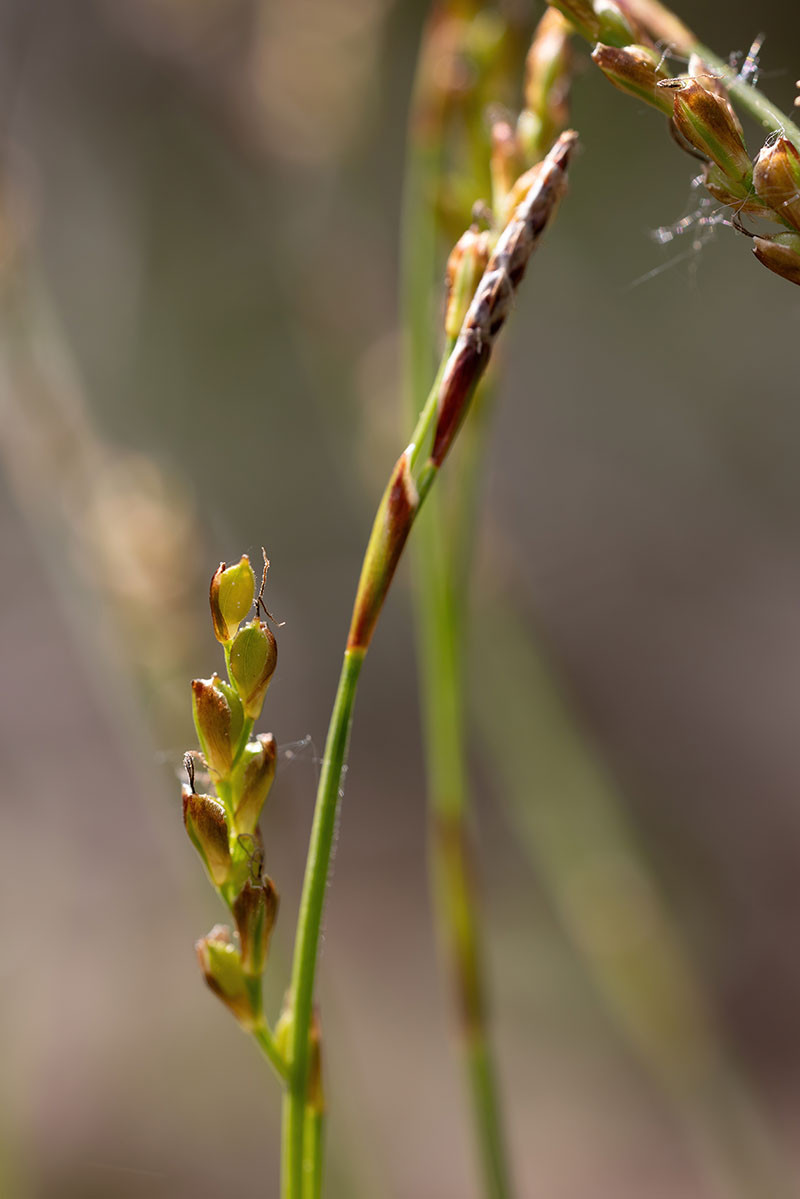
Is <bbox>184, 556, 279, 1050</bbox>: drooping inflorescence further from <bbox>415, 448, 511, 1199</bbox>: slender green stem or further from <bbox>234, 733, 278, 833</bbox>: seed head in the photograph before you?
<bbox>415, 448, 511, 1199</bbox>: slender green stem

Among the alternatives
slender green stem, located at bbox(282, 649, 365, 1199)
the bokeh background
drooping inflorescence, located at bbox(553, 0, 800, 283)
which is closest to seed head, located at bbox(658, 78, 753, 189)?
drooping inflorescence, located at bbox(553, 0, 800, 283)

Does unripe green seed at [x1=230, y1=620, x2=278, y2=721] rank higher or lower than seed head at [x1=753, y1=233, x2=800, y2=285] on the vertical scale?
lower

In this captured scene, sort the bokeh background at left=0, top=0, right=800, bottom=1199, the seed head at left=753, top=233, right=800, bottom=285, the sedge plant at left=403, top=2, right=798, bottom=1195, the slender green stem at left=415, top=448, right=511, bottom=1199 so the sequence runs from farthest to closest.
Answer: the bokeh background at left=0, top=0, right=800, bottom=1199 < the slender green stem at left=415, top=448, right=511, bottom=1199 < the sedge plant at left=403, top=2, right=798, bottom=1195 < the seed head at left=753, top=233, right=800, bottom=285

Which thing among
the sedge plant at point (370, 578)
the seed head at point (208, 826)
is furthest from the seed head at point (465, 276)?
the seed head at point (208, 826)

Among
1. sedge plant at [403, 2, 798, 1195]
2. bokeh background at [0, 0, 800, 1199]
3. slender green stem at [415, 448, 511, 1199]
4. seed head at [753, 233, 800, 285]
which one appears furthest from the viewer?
bokeh background at [0, 0, 800, 1199]

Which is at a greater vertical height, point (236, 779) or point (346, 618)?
point (346, 618)

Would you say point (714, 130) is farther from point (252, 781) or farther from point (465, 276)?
point (252, 781)

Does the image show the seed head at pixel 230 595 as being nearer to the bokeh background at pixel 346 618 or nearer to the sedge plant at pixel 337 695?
the sedge plant at pixel 337 695

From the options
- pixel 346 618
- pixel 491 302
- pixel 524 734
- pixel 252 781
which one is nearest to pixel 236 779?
pixel 252 781

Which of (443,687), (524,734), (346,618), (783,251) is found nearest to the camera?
(783,251)

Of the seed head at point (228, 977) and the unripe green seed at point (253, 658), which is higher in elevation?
the unripe green seed at point (253, 658)
